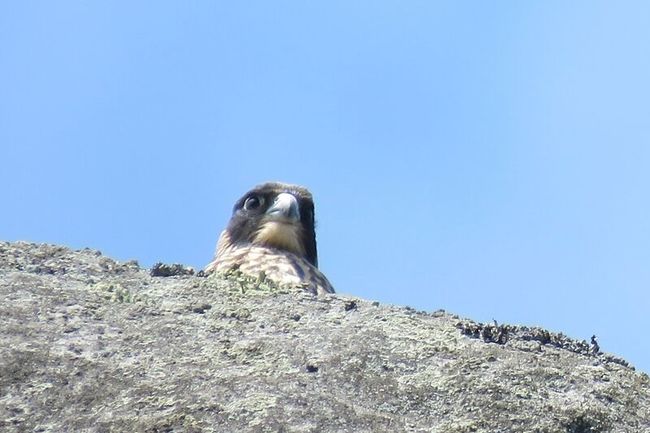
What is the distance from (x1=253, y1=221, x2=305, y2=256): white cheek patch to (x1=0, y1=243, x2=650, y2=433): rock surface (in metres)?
5.28

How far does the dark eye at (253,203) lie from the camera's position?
973 cm

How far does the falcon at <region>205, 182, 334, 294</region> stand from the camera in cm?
834

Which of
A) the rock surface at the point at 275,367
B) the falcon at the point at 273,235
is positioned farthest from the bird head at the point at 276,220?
the rock surface at the point at 275,367

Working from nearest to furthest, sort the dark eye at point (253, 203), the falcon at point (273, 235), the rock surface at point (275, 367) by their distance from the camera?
the rock surface at point (275, 367) < the falcon at point (273, 235) < the dark eye at point (253, 203)

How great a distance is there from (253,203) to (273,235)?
2.32 ft

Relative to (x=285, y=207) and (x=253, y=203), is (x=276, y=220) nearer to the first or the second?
(x=285, y=207)

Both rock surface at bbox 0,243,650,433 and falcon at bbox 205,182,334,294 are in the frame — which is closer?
rock surface at bbox 0,243,650,433

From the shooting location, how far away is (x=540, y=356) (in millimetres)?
3293

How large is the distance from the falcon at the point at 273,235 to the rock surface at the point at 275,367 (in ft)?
14.9

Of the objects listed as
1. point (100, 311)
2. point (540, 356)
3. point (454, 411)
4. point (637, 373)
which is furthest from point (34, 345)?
point (637, 373)

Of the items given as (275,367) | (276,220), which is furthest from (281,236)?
(275,367)

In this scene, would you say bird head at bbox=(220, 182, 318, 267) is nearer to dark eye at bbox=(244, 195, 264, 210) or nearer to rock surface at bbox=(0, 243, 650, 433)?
dark eye at bbox=(244, 195, 264, 210)

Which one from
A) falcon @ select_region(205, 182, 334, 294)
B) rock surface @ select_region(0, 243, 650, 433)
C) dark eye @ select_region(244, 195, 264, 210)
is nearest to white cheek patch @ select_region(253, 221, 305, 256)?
falcon @ select_region(205, 182, 334, 294)

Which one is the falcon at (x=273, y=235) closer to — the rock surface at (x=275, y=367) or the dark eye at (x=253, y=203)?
A: the dark eye at (x=253, y=203)
